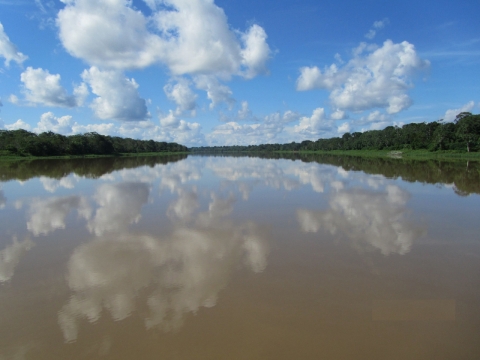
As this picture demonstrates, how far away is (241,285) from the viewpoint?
19.5 feet

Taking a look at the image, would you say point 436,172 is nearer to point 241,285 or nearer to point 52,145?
point 241,285

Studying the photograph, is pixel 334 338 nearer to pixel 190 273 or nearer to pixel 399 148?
pixel 190 273

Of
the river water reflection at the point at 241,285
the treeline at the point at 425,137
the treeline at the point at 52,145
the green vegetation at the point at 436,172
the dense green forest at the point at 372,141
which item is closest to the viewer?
the river water reflection at the point at 241,285

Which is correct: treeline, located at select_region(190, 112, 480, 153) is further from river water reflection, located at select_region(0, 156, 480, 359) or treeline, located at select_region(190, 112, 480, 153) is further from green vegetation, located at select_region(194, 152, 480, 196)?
river water reflection, located at select_region(0, 156, 480, 359)

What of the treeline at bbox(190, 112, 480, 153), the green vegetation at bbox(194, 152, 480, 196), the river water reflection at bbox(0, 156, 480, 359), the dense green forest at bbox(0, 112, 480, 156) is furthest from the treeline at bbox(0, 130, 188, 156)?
the treeline at bbox(190, 112, 480, 153)

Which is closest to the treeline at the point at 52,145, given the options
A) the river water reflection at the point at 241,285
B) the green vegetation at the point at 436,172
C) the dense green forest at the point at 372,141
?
the dense green forest at the point at 372,141

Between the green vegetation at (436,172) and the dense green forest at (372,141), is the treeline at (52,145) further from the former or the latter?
the green vegetation at (436,172)

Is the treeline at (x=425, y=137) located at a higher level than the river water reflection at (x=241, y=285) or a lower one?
higher

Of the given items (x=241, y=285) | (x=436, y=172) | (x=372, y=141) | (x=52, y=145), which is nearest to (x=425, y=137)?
(x=372, y=141)

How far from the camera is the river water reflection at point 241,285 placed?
14.1 ft

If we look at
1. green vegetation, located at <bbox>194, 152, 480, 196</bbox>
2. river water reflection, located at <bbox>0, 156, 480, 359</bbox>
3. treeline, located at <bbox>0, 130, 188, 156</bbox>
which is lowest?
river water reflection, located at <bbox>0, 156, 480, 359</bbox>

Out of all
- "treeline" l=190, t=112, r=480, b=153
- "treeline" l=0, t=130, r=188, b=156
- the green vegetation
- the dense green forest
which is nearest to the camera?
the green vegetation

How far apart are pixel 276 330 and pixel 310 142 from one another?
169220 mm

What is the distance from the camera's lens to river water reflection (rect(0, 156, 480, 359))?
14.1 feet
